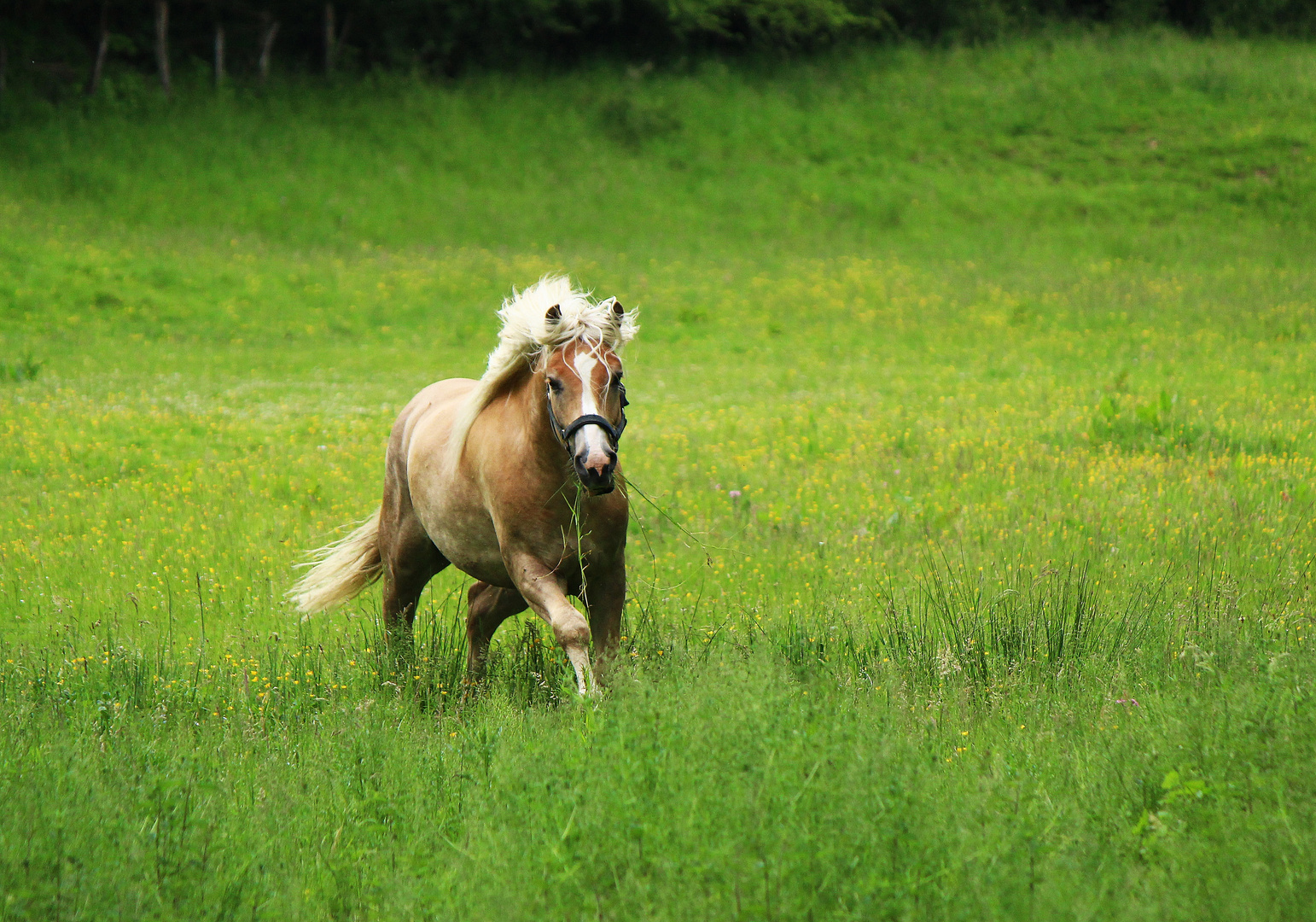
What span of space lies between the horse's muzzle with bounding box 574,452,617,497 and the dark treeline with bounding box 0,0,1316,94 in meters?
32.7

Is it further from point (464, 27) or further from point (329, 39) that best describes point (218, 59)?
point (464, 27)

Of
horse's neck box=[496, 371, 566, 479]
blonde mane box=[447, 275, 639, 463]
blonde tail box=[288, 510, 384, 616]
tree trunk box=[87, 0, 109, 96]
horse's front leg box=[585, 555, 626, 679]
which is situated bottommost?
blonde tail box=[288, 510, 384, 616]

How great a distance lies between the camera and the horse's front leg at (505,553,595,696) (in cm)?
479

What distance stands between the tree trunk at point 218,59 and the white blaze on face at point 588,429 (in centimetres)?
3257

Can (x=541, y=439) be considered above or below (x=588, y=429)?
below

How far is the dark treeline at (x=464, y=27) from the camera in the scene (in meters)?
31.7

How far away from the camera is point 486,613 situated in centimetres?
636

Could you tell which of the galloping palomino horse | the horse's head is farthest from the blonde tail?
the horse's head

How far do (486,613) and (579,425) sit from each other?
2010mm

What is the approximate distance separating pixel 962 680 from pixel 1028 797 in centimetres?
136

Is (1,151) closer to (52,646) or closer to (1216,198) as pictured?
(52,646)

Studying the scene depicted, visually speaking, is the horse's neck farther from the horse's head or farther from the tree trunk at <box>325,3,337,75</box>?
the tree trunk at <box>325,3,337,75</box>

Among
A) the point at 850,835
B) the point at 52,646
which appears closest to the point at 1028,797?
the point at 850,835

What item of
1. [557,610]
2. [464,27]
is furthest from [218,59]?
[557,610]
